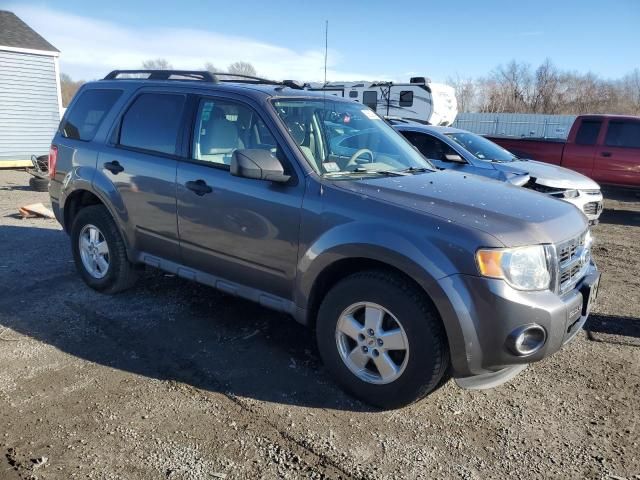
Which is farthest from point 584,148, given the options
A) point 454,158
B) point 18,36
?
point 18,36

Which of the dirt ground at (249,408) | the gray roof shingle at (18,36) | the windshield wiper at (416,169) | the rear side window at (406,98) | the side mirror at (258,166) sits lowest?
the dirt ground at (249,408)

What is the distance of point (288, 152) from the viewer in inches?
137

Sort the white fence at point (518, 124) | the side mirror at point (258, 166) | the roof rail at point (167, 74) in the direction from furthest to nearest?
the white fence at point (518, 124), the roof rail at point (167, 74), the side mirror at point (258, 166)

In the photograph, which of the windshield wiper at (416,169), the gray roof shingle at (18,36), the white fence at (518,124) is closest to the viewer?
the windshield wiper at (416,169)

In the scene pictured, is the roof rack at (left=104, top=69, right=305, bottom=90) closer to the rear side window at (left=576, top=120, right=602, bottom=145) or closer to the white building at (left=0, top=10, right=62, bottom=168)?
the rear side window at (left=576, top=120, right=602, bottom=145)

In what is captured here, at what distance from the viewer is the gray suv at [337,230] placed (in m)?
2.82

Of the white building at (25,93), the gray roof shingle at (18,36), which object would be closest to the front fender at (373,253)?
the white building at (25,93)

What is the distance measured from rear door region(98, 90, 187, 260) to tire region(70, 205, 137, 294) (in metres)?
0.23

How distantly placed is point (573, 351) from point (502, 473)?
1726 mm

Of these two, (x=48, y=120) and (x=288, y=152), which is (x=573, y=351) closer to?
(x=288, y=152)

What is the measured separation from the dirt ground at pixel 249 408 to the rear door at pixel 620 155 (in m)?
7.14

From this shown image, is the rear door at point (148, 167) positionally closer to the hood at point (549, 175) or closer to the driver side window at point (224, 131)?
the driver side window at point (224, 131)

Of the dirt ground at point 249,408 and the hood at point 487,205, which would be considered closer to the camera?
the dirt ground at point 249,408

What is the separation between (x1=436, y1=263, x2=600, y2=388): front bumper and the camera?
2729 mm
